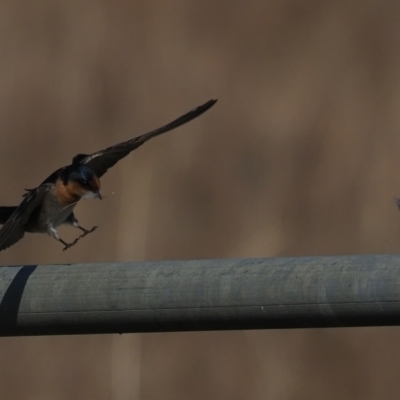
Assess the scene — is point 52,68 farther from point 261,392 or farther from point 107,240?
point 261,392

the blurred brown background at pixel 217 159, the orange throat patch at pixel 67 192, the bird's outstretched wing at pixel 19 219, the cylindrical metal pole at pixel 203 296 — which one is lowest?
the blurred brown background at pixel 217 159

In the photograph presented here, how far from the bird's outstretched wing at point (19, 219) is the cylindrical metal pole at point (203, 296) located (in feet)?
1.89

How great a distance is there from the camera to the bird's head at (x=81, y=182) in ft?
7.97

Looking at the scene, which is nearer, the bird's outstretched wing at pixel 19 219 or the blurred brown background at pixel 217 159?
the bird's outstretched wing at pixel 19 219

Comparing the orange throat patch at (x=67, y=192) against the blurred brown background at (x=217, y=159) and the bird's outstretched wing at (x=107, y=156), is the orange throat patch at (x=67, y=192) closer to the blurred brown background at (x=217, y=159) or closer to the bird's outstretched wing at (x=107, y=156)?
the bird's outstretched wing at (x=107, y=156)

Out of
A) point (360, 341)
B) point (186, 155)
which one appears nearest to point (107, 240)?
point (186, 155)

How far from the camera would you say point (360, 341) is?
446 centimetres

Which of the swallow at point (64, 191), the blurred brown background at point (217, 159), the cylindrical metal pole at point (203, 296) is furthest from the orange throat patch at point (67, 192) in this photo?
the blurred brown background at point (217, 159)

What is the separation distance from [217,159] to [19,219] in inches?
103

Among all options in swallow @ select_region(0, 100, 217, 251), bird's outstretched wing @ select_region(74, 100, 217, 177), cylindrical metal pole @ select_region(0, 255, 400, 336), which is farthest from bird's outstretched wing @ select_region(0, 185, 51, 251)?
cylindrical metal pole @ select_region(0, 255, 400, 336)

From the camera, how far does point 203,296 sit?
1238 millimetres

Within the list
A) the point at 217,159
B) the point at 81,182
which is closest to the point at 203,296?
the point at 81,182

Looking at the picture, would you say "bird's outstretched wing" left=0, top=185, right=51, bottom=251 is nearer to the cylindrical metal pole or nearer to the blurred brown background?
the cylindrical metal pole

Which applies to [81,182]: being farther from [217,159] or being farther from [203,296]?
[217,159]
